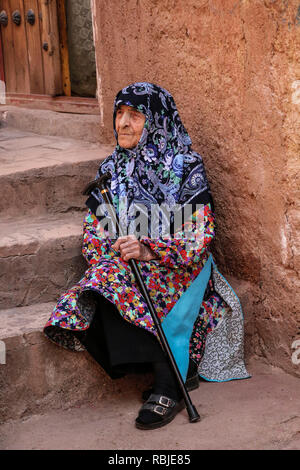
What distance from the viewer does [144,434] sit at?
2799mm

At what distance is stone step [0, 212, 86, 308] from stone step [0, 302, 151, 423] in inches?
7.8

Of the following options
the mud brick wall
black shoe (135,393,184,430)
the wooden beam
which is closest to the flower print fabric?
the mud brick wall

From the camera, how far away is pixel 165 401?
292 centimetres

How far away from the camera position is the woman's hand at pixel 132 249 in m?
3.05

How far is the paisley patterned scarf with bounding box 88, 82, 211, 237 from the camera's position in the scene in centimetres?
327

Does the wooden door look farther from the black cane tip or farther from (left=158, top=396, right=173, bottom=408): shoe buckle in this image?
the black cane tip

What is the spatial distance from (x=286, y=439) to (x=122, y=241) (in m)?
1.15

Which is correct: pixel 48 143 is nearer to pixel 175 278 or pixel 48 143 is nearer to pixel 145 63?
pixel 145 63

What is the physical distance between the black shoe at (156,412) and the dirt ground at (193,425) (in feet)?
0.10

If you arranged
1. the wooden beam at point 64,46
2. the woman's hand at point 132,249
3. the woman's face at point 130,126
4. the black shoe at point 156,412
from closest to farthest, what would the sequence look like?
1. the black shoe at point 156,412
2. the woman's hand at point 132,249
3. the woman's face at point 130,126
4. the wooden beam at point 64,46

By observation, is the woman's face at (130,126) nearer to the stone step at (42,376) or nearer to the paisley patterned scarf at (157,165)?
the paisley patterned scarf at (157,165)

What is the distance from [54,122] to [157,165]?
80.6 inches

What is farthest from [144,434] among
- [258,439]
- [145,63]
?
[145,63]

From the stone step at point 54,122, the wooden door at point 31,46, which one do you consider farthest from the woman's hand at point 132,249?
the wooden door at point 31,46
